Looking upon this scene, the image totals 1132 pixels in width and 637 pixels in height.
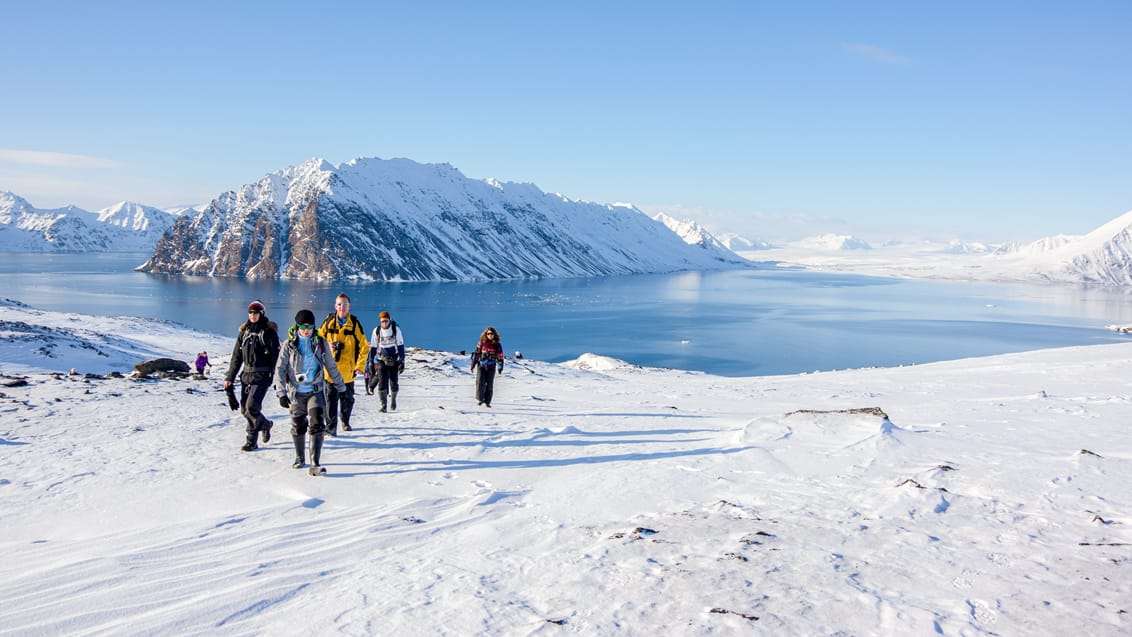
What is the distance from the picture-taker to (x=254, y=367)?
30.5ft

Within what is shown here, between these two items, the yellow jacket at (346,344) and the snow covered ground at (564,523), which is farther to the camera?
the yellow jacket at (346,344)

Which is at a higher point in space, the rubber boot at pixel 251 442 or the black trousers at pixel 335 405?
the black trousers at pixel 335 405

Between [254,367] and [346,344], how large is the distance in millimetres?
1731

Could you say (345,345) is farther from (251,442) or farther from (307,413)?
(307,413)

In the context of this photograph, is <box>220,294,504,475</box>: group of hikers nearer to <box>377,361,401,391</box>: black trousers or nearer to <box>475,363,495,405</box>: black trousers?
<box>377,361,401,391</box>: black trousers

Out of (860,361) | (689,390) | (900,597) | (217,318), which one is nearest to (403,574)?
(900,597)

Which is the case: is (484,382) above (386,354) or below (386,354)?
below

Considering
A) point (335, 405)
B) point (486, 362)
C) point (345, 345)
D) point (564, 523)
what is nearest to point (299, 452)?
point (335, 405)

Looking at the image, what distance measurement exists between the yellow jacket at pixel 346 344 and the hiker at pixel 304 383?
2.20m

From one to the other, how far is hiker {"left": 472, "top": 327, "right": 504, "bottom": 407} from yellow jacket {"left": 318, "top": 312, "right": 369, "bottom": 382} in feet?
11.1

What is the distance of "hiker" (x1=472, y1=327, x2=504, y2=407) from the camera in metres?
14.0

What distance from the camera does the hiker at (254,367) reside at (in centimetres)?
921

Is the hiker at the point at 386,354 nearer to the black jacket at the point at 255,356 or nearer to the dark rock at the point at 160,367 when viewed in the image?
the black jacket at the point at 255,356


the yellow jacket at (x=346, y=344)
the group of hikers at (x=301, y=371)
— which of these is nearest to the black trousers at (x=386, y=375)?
the group of hikers at (x=301, y=371)
